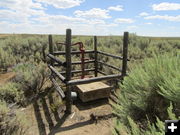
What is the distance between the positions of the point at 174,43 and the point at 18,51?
1085 cm

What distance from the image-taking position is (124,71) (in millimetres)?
4801

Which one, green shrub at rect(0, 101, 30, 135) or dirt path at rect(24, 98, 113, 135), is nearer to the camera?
green shrub at rect(0, 101, 30, 135)

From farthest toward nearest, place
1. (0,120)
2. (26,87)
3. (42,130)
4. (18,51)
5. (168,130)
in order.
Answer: (18,51) → (26,87) → (42,130) → (0,120) → (168,130)

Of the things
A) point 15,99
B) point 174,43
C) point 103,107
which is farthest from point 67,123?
point 174,43

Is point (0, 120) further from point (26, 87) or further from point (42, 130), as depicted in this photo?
point (26, 87)

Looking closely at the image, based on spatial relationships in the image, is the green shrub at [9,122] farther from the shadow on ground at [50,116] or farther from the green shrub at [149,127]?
the green shrub at [149,127]

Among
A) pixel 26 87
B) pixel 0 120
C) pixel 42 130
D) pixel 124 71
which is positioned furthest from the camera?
pixel 26 87

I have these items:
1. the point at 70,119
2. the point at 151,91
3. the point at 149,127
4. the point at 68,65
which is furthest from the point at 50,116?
the point at 149,127

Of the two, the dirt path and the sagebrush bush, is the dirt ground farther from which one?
the sagebrush bush

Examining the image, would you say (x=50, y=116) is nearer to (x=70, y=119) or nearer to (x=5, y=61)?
(x=70, y=119)

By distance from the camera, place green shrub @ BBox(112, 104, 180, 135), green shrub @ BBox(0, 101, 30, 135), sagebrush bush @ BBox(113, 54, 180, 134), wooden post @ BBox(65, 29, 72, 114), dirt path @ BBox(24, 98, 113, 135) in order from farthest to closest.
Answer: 1. wooden post @ BBox(65, 29, 72, 114)
2. dirt path @ BBox(24, 98, 113, 135)
3. green shrub @ BBox(0, 101, 30, 135)
4. sagebrush bush @ BBox(113, 54, 180, 134)
5. green shrub @ BBox(112, 104, 180, 135)

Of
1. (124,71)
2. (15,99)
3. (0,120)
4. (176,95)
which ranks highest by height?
(176,95)

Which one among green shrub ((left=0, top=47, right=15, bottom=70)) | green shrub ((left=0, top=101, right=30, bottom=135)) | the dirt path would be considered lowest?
the dirt path

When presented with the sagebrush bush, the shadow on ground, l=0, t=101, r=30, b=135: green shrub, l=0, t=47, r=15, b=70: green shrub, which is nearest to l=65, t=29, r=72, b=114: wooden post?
the shadow on ground
